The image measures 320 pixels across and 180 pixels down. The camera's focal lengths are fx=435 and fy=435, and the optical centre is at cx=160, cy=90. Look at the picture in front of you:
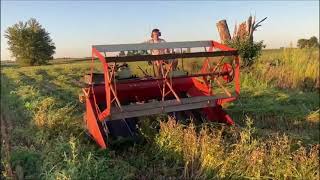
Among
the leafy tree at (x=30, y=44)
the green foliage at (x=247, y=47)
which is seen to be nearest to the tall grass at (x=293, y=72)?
the green foliage at (x=247, y=47)

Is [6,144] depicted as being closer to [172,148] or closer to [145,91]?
[145,91]

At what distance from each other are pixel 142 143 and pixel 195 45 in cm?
171

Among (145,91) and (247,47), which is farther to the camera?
(247,47)

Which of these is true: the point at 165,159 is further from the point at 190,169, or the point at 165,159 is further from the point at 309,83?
the point at 309,83

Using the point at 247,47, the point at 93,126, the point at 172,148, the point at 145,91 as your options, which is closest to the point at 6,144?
the point at 93,126

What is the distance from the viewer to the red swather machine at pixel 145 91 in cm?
592

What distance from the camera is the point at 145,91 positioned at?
297 inches

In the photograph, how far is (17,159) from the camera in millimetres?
5934

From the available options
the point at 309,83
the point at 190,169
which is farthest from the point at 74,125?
the point at 309,83

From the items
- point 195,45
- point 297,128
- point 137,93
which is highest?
point 195,45

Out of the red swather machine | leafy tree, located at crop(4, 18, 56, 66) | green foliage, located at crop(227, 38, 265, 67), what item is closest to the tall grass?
green foliage, located at crop(227, 38, 265, 67)

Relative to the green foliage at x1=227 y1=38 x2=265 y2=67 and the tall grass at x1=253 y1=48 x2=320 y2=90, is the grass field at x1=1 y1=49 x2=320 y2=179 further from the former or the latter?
the tall grass at x1=253 y1=48 x2=320 y2=90

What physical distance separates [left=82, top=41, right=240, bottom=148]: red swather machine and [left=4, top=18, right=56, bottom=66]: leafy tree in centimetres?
3409

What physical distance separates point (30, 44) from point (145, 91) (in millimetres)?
34669
